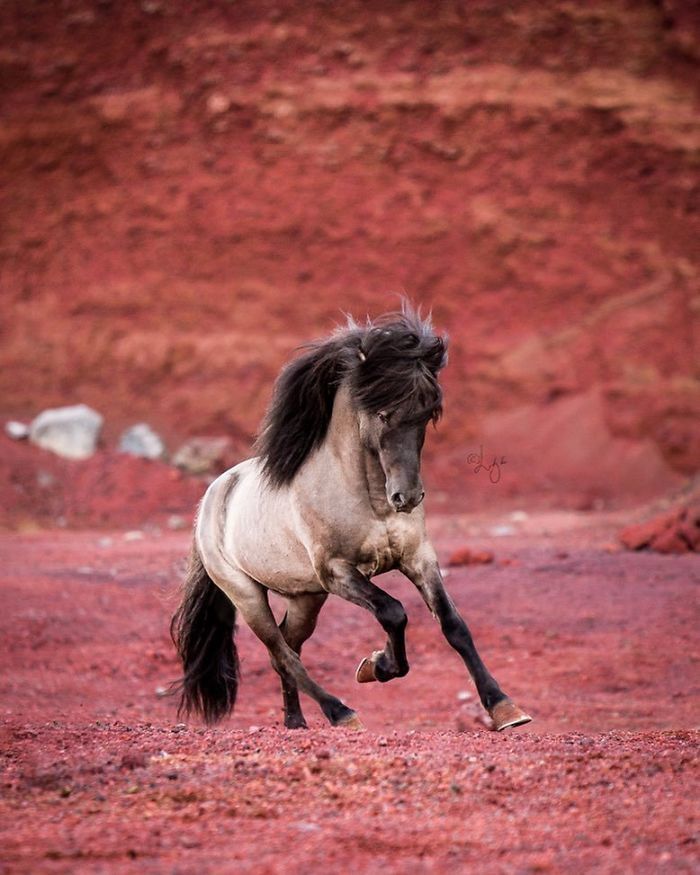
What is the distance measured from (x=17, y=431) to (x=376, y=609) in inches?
608

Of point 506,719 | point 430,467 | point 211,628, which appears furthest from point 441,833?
point 430,467

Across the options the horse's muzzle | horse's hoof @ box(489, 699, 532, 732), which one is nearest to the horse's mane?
the horse's muzzle

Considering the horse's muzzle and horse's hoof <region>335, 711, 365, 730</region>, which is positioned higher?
the horse's muzzle

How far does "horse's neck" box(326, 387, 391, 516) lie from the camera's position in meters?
6.17

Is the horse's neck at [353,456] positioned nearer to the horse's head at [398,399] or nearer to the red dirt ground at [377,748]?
the horse's head at [398,399]

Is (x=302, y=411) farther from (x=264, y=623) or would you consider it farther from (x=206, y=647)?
(x=206, y=647)

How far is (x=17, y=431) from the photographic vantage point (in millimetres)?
20422

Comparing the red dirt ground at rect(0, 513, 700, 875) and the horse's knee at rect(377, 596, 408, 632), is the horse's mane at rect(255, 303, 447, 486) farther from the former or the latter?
the red dirt ground at rect(0, 513, 700, 875)

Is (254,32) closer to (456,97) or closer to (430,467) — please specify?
(456,97)

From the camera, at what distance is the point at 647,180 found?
70.0 feet

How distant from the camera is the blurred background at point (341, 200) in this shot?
21.3 m

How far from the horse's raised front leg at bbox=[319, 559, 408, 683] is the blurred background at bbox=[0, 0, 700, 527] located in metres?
14.7

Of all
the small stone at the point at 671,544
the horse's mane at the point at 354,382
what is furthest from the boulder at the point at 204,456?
the horse's mane at the point at 354,382

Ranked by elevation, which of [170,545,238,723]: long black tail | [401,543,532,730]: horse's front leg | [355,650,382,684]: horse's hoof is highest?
[401,543,532,730]: horse's front leg
